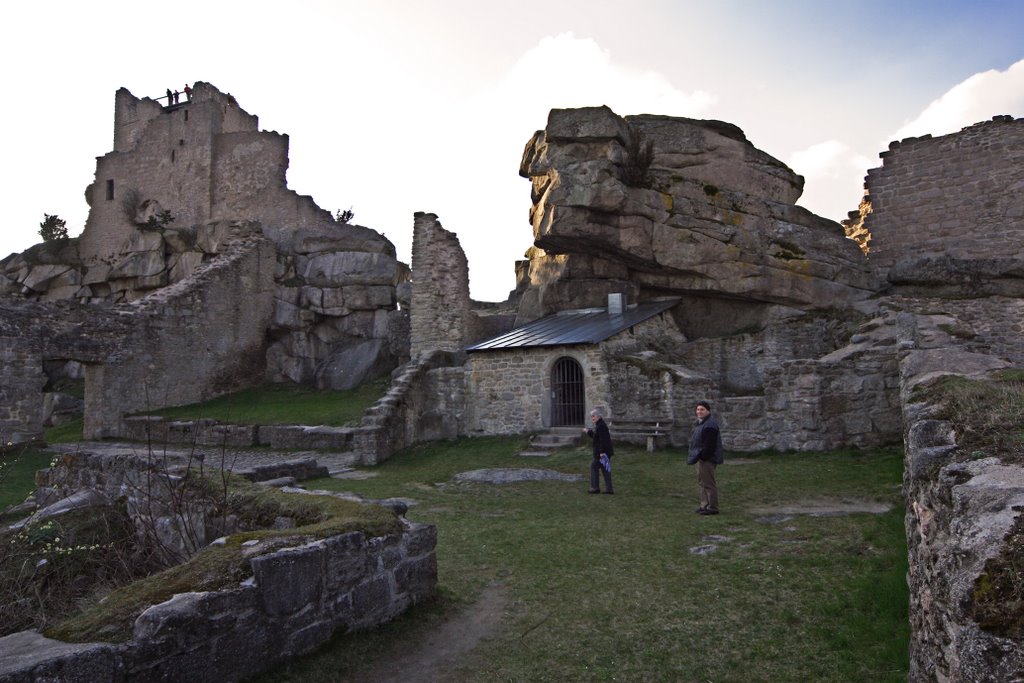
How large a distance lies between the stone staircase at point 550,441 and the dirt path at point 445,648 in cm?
906

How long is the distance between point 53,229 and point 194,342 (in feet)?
46.0

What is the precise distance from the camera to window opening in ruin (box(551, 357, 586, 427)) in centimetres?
1680

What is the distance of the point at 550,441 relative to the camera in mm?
15391

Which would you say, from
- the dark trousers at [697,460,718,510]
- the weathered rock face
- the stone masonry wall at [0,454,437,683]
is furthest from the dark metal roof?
the stone masonry wall at [0,454,437,683]

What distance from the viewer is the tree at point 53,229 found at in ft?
98.2

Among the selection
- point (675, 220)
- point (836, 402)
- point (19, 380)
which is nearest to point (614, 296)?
point (675, 220)

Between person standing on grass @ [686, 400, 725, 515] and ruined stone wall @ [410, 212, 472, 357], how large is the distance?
11.8 metres

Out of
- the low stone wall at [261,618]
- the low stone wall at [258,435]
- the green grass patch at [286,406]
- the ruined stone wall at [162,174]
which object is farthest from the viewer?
the ruined stone wall at [162,174]

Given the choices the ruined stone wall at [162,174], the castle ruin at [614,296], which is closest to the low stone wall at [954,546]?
the castle ruin at [614,296]

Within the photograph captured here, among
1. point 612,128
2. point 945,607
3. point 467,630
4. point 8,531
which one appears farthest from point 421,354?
point 945,607

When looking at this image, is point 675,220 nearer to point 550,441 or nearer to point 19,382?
point 550,441

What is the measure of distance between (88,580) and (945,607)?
6272 millimetres

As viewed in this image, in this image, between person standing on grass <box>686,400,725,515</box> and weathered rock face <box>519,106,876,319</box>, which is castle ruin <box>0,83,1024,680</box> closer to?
weathered rock face <box>519,106,876,319</box>

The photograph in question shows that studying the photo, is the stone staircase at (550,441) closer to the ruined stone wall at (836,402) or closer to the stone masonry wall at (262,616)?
the ruined stone wall at (836,402)
